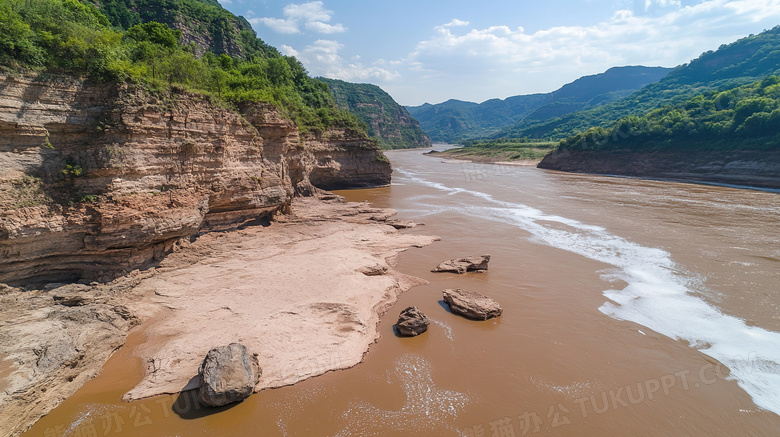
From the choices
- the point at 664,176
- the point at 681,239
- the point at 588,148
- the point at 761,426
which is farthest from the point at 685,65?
the point at 761,426

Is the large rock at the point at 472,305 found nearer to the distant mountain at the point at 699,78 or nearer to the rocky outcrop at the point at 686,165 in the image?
the rocky outcrop at the point at 686,165

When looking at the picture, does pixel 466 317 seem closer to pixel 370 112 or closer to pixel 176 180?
pixel 176 180

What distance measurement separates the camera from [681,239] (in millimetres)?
18953

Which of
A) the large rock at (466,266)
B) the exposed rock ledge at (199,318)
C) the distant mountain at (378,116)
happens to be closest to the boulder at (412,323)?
the exposed rock ledge at (199,318)

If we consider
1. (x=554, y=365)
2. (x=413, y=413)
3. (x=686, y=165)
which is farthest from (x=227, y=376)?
(x=686, y=165)

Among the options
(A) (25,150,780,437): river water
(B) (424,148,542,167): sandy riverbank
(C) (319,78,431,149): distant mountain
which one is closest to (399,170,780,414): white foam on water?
(A) (25,150,780,437): river water

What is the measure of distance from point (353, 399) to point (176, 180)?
11.4m

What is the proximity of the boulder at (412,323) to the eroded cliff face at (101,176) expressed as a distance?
31.8 ft

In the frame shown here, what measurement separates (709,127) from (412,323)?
189 ft

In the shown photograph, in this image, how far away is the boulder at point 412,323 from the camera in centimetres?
964

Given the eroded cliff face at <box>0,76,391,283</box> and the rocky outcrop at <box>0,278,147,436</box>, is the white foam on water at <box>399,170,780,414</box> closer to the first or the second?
the rocky outcrop at <box>0,278,147,436</box>

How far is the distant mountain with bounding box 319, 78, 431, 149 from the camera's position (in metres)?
137

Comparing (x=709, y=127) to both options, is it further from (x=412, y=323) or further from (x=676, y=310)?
(x=412, y=323)

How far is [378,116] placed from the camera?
5650 inches
